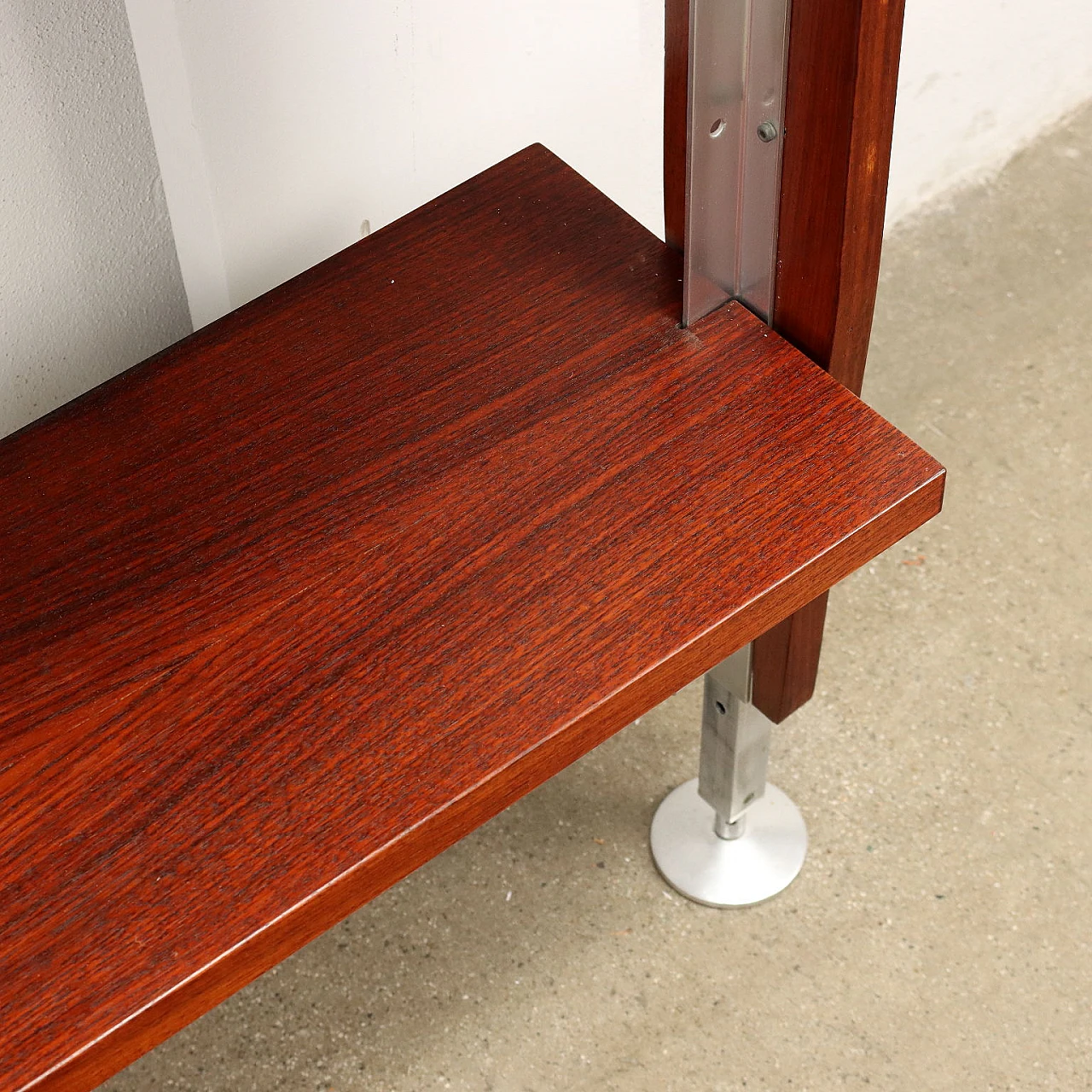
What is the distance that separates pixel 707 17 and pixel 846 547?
0.28 meters

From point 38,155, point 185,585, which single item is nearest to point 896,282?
point 38,155

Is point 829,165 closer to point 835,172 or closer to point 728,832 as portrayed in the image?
point 835,172

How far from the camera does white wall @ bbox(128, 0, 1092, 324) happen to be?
102 centimetres

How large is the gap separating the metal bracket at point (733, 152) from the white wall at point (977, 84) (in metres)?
0.92

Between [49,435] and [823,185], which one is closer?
[823,185]

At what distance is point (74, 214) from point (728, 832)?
72cm

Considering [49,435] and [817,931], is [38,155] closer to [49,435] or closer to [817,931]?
[49,435]

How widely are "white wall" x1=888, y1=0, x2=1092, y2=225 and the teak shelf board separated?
3.04 ft

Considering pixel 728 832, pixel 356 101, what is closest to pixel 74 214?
pixel 356 101

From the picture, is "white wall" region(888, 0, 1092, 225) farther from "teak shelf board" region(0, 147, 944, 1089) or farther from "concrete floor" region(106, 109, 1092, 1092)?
"teak shelf board" region(0, 147, 944, 1089)

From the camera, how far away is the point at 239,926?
618 millimetres

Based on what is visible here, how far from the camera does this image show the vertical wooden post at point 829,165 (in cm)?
69

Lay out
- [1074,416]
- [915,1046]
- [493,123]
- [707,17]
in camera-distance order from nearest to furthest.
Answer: [707,17] → [915,1046] → [493,123] → [1074,416]

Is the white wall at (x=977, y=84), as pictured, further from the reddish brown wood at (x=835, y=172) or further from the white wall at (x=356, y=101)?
the reddish brown wood at (x=835, y=172)
